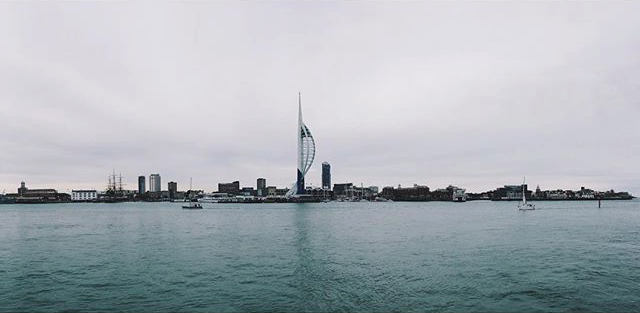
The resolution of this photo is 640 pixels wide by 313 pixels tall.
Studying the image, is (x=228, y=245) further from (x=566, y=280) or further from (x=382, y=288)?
(x=566, y=280)

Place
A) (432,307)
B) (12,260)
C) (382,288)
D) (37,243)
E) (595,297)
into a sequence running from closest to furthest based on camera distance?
(432,307) < (595,297) < (382,288) < (12,260) < (37,243)

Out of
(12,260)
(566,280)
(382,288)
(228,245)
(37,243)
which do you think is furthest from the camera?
(37,243)

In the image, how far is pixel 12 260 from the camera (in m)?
35.7

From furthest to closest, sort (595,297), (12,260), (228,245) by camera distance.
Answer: (228,245) < (12,260) < (595,297)

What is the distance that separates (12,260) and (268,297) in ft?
89.9

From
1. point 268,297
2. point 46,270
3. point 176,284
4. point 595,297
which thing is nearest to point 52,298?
point 176,284

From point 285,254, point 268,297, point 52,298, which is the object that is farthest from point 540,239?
point 52,298

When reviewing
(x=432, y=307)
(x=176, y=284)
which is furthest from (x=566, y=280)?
(x=176, y=284)

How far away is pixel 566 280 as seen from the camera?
1054 inches

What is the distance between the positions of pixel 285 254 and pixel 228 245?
933cm

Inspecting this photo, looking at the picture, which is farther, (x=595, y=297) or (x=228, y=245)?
(x=228, y=245)

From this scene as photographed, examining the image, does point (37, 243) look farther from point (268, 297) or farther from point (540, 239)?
point (540, 239)

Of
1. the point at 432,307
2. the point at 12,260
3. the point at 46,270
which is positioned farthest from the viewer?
the point at 12,260

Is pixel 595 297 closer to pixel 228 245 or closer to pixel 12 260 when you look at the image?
pixel 228 245
